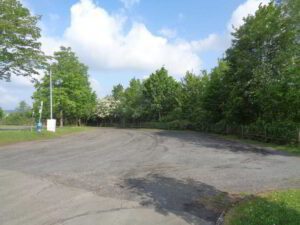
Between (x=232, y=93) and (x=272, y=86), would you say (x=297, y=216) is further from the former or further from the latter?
(x=232, y=93)

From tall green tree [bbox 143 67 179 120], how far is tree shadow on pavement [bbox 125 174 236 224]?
4572 centimetres

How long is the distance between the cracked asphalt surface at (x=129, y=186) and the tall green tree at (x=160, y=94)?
137 ft

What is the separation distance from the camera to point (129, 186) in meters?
8.68

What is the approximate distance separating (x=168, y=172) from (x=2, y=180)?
5067 millimetres

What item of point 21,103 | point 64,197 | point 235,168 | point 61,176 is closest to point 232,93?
point 235,168

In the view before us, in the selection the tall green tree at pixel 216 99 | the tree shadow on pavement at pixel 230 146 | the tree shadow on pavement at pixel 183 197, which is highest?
the tall green tree at pixel 216 99

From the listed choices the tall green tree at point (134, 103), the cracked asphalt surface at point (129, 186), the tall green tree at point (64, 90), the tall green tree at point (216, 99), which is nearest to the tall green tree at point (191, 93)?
the tall green tree at point (216, 99)

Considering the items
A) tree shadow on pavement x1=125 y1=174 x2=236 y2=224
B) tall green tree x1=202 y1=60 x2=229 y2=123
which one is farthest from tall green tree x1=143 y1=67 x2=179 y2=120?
tree shadow on pavement x1=125 y1=174 x2=236 y2=224

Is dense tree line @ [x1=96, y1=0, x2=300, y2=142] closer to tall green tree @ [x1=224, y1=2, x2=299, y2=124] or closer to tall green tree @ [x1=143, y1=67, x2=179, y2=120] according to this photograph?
tall green tree @ [x1=224, y1=2, x2=299, y2=124]

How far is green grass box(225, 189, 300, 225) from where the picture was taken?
18.8 ft

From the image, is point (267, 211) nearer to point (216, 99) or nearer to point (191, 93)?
point (216, 99)

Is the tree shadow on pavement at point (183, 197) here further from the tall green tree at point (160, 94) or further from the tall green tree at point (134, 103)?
the tall green tree at point (134, 103)

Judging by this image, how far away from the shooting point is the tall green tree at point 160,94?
56.0 m

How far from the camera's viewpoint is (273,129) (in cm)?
2214
